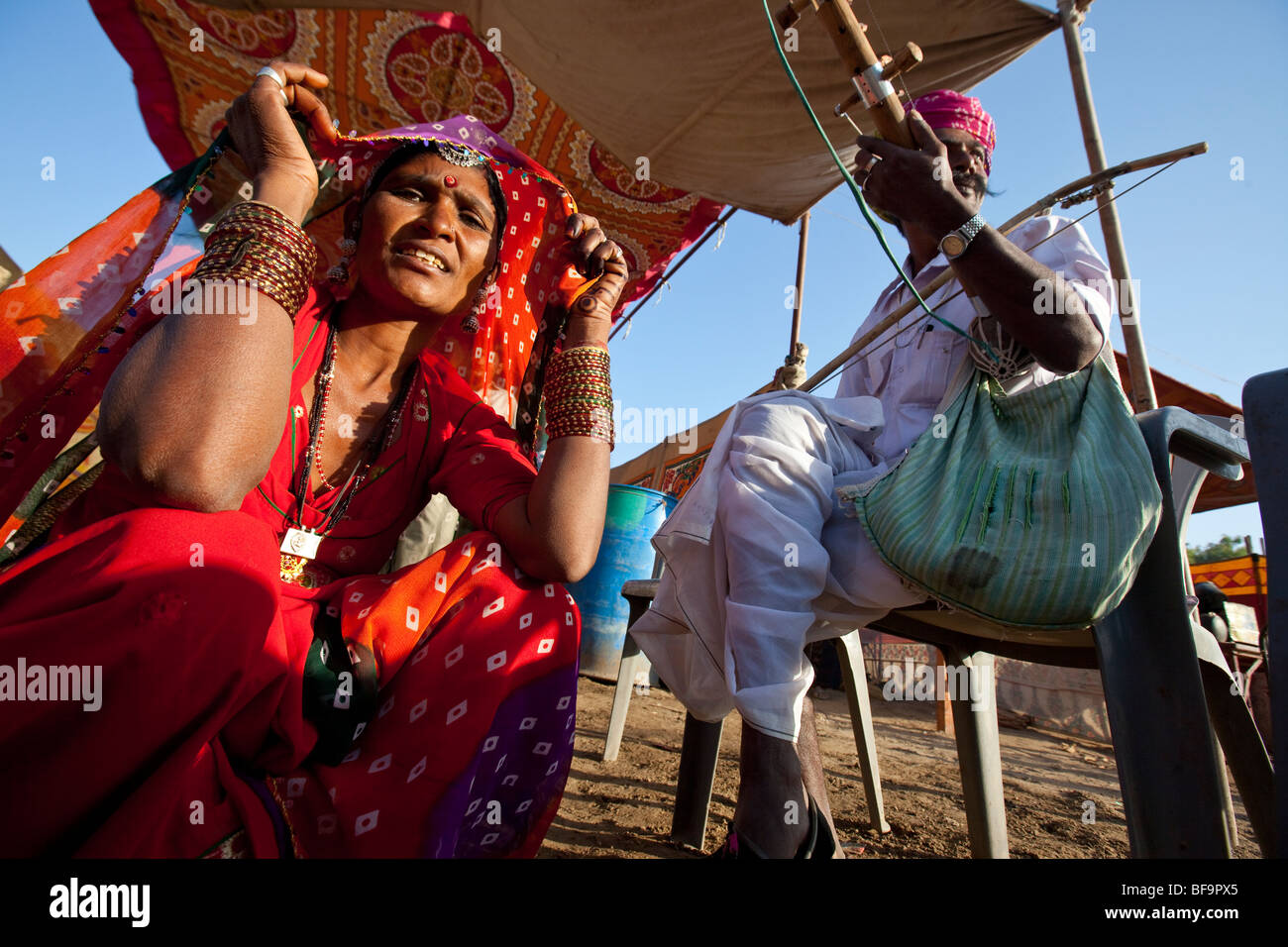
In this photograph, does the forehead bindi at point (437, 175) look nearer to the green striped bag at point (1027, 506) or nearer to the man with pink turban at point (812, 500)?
the man with pink turban at point (812, 500)

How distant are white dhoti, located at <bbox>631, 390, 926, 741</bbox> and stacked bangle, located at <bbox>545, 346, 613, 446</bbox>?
0.28m

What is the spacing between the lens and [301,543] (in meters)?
1.49

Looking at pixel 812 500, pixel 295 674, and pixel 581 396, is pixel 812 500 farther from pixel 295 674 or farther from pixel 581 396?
pixel 295 674

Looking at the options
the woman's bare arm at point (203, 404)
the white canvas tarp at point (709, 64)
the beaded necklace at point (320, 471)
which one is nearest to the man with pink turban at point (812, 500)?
the beaded necklace at point (320, 471)

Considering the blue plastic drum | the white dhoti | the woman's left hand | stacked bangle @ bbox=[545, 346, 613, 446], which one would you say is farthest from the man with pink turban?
the blue plastic drum

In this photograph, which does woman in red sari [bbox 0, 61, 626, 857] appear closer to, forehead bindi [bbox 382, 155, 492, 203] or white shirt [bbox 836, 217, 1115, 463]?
forehead bindi [bbox 382, 155, 492, 203]

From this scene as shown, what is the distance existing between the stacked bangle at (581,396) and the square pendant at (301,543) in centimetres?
60

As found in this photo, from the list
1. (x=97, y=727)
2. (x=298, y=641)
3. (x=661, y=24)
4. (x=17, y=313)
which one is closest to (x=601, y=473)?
(x=298, y=641)

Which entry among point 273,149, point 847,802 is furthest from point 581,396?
point 847,802

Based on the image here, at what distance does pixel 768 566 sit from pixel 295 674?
0.87 m

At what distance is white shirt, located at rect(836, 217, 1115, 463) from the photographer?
1.57m

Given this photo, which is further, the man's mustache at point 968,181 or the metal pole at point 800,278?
the metal pole at point 800,278

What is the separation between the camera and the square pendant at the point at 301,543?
1474 millimetres
